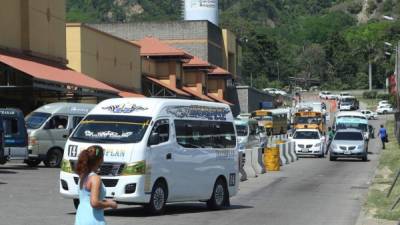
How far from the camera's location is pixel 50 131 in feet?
107

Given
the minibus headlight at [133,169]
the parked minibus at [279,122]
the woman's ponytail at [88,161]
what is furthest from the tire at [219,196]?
the parked minibus at [279,122]

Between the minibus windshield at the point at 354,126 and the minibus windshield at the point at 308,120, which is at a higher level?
the minibus windshield at the point at 308,120


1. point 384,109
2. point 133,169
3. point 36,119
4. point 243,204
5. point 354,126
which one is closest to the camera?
point 133,169

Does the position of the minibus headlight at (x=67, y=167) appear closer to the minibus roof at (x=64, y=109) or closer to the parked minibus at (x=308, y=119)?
the minibus roof at (x=64, y=109)

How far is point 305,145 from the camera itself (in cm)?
5012

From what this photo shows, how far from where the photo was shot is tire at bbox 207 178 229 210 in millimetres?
20047

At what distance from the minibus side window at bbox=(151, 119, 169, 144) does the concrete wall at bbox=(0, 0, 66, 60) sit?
2249cm

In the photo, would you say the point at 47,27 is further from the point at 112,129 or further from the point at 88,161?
the point at 88,161

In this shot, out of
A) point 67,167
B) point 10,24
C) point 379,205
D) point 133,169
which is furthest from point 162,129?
point 10,24

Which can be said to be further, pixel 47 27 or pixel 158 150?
pixel 47 27

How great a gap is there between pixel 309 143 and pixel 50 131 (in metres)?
21.4

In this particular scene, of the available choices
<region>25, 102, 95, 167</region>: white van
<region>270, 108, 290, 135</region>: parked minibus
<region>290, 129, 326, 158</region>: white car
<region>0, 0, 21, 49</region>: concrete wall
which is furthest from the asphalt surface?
<region>270, 108, 290, 135</region>: parked minibus

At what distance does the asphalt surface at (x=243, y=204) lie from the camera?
17312 millimetres

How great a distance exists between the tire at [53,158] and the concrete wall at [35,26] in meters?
8.27
